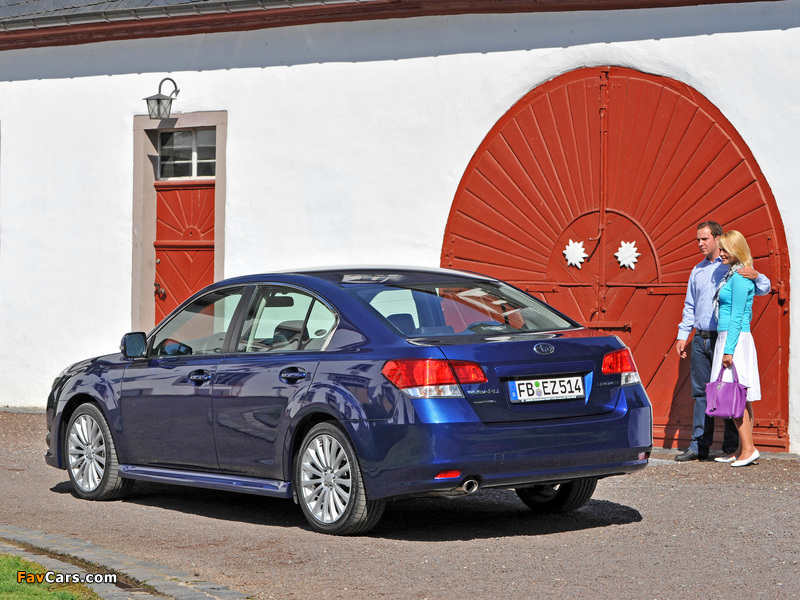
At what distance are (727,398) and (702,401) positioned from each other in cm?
55

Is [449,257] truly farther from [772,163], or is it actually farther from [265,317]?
[265,317]

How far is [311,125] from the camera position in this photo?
531 inches

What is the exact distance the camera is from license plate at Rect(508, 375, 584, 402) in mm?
6672

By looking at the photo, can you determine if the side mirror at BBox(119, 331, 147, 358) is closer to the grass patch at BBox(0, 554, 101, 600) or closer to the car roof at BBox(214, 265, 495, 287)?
the car roof at BBox(214, 265, 495, 287)

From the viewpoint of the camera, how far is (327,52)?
13.4 m

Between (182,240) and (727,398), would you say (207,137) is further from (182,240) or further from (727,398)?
(727,398)

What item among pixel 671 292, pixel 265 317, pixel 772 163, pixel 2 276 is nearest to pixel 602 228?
pixel 671 292

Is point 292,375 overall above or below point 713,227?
below

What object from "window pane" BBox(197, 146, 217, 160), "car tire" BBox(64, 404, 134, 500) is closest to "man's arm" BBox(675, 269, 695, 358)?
"car tire" BBox(64, 404, 134, 500)

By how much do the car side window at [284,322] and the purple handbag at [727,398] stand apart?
4021mm

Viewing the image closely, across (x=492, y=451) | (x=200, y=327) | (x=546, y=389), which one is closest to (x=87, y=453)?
(x=200, y=327)

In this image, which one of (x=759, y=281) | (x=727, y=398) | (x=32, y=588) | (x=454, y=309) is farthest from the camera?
(x=759, y=281)

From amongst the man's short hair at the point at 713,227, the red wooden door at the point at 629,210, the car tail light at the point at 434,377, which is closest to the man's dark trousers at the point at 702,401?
the red wooden door at the point at 629,210

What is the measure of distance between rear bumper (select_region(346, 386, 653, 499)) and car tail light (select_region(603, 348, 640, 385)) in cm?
14
